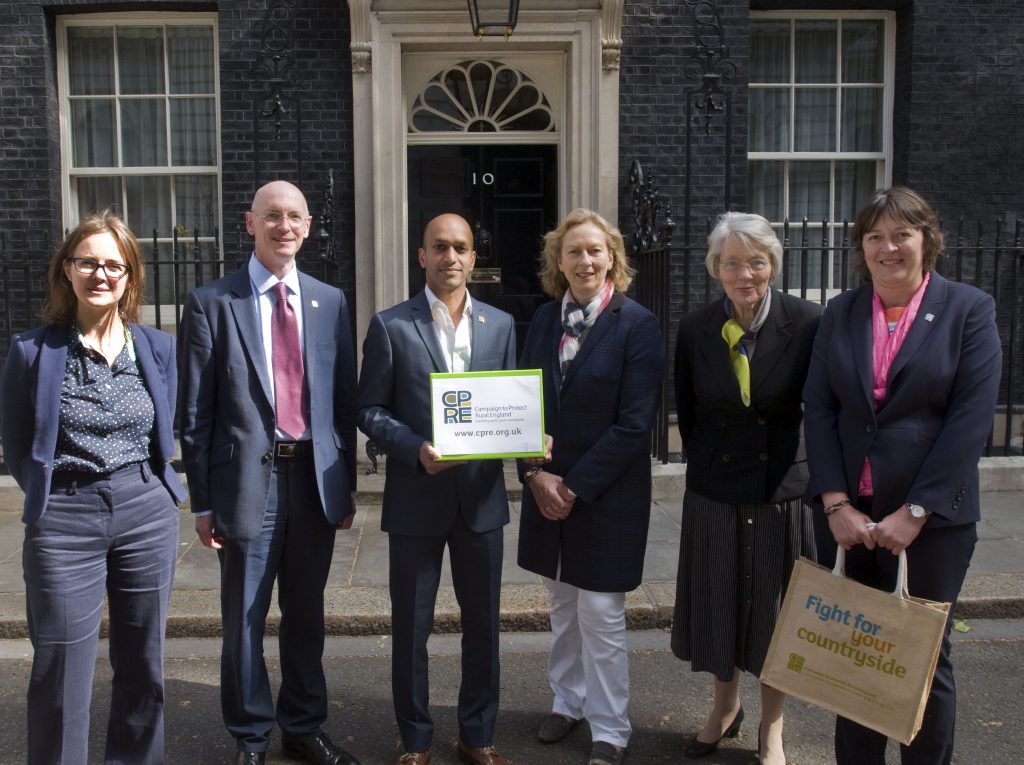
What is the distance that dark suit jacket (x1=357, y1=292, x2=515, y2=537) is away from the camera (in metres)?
3.26

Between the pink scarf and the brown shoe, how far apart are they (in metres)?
1.55

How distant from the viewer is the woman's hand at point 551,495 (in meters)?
3.30

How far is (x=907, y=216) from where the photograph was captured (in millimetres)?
2830

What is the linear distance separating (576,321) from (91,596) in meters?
1.80

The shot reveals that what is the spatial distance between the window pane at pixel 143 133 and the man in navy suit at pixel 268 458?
528 cm

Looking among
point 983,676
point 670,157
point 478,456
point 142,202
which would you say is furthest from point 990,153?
point 142,202

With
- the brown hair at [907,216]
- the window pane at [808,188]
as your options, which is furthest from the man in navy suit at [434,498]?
the window pane at [808,188]

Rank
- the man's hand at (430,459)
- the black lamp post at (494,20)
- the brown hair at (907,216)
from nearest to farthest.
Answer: the brown hair at (907,216)
the man's hand at (430,459)
the black lamp post at (494,20)

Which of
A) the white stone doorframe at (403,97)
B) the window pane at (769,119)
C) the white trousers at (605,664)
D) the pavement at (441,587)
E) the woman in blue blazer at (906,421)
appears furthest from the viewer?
the window pane at (769,119)

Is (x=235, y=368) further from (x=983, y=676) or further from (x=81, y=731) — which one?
(x=983, y=676)

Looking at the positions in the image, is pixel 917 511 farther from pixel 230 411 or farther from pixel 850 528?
pixel 230 411

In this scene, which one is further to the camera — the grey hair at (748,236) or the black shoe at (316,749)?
the black shoe at (316,749)

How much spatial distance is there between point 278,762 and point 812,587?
1.97 metres

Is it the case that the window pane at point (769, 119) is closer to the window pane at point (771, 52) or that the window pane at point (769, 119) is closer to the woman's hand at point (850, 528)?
the window pane at point (771, 52)
